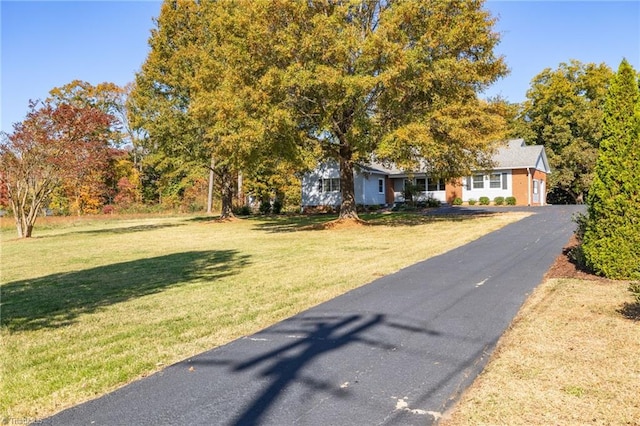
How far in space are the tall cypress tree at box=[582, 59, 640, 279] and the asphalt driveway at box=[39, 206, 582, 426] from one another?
5.62 ft

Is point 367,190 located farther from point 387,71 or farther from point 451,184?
point 387,71

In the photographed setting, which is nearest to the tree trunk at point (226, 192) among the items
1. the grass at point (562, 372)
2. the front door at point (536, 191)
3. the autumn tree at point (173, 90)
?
the autumn tree at point (173, 90)

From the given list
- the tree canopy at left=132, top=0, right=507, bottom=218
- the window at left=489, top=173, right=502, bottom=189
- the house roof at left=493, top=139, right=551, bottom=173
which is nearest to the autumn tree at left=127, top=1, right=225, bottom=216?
the tree canopy at left=132, top=0, right=507, bottom=218

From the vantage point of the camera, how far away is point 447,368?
13.3 ft

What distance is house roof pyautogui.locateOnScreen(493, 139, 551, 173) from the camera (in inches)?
1289

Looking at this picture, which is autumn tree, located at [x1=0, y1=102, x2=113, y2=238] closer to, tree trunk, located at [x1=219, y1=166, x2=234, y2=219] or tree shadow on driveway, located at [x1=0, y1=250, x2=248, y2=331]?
tree trunk, located at [x1=219, y1=166, x2=234, y2=219]

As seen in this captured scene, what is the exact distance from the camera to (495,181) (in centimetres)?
3406

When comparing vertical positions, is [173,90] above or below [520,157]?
above

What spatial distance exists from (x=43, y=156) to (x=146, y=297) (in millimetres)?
17700

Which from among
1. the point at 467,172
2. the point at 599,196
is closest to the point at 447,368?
the point at 599,196

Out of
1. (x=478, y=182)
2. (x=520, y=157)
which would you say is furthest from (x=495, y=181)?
(x=520, y=157)

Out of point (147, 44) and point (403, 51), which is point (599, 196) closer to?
point (403, 51)

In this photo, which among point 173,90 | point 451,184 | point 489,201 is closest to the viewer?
point 173,90

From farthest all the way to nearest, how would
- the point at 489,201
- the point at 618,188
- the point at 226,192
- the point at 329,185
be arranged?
the point at 329,185
the point at 489,201
the point at 226,192
the point at 618,188
